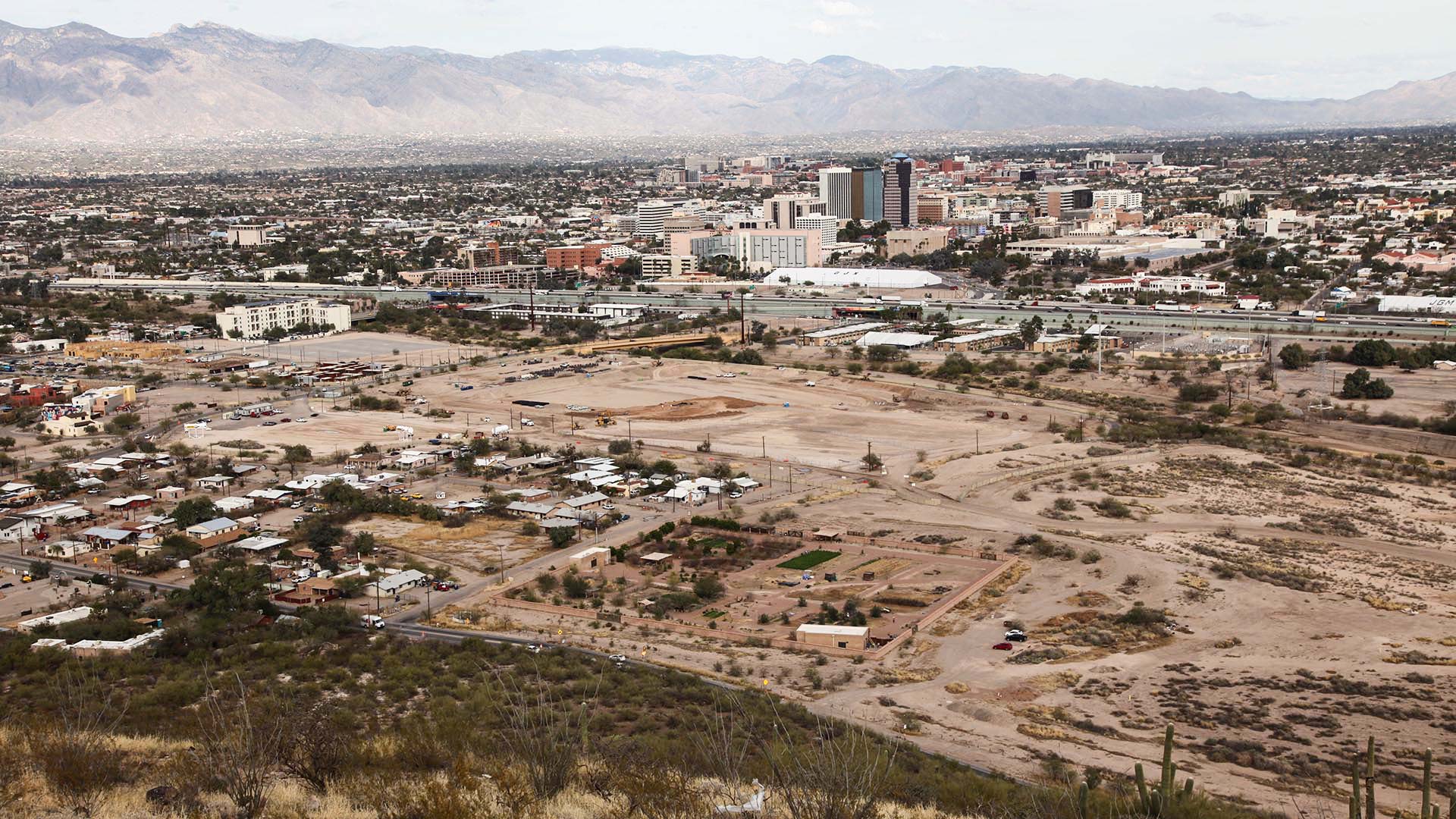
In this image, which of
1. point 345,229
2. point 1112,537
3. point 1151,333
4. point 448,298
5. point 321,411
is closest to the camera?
point 1112,537

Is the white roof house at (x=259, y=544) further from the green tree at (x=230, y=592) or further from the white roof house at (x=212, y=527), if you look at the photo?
the green tree at (x=230, y=592)

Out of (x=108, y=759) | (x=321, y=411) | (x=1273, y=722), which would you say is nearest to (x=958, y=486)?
(x=1273, y=722)

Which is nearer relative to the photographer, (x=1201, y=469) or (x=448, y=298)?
(x=1201, y=469)

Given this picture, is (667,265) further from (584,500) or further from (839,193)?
(584,500)

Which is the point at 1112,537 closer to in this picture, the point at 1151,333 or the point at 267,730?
the point at 267,730

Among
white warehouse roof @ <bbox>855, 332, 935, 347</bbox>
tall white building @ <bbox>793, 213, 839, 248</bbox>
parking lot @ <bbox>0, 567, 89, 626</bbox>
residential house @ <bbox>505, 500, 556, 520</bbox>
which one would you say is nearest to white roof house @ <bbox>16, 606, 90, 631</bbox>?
parking lot @ <bbox>0, 567, 89, 626</bbox>

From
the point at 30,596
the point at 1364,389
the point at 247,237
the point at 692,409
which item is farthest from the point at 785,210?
the point at 30,596

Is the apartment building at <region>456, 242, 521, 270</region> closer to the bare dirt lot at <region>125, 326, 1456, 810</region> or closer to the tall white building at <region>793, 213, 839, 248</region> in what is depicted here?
the tall white building at <region>793, 213, 839, 248</region>
